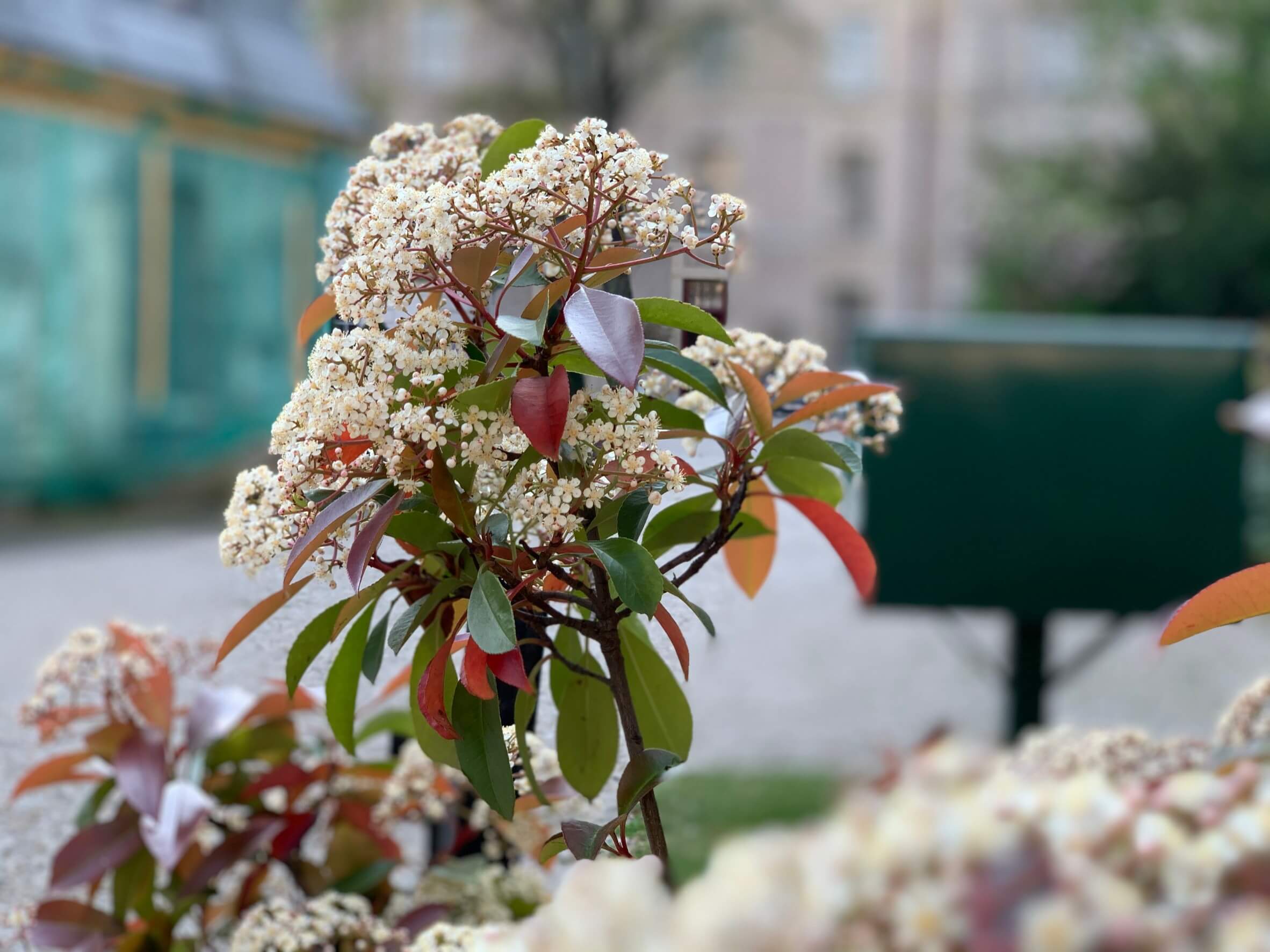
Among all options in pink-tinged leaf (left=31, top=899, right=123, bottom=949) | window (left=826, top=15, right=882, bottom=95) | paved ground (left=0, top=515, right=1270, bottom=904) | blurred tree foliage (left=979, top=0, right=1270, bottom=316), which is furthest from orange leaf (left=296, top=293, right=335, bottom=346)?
window (left=826, top=15, right=882, bottom=95)

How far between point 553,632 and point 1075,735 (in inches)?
27.5

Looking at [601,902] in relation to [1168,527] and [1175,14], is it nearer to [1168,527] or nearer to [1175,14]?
[1168,527]

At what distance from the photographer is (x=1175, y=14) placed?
1175cm

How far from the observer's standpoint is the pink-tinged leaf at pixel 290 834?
4.31 feet

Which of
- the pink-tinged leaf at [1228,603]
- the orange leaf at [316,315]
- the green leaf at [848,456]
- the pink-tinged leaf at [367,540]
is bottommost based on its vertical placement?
the pink-tinged leaf at [1228,603]

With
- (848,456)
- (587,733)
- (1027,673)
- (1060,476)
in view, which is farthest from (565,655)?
(1027,673)

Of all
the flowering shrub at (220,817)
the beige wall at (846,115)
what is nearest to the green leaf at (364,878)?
the flowering shrub at (220,817)

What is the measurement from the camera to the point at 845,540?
973mm

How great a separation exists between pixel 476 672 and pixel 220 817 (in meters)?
0.76

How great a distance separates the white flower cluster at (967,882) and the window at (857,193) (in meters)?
19.5

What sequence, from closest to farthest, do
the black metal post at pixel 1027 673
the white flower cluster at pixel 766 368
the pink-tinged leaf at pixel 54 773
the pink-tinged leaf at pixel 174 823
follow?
the white flower cluster at pixel 766 368
the pink-tinged leaf at pixel 174 823
the pink-tinged leaf at pixel 54 773
the black metal post at pixel 1027 673

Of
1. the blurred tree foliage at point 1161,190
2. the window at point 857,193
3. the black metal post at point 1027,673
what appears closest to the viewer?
the black metal post at point 1027,673

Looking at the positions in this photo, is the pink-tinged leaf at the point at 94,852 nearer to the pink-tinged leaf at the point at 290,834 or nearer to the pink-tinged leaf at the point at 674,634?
the pink-tinged leaf at the point at 290,834

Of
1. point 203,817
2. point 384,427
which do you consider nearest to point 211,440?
point 203,817
